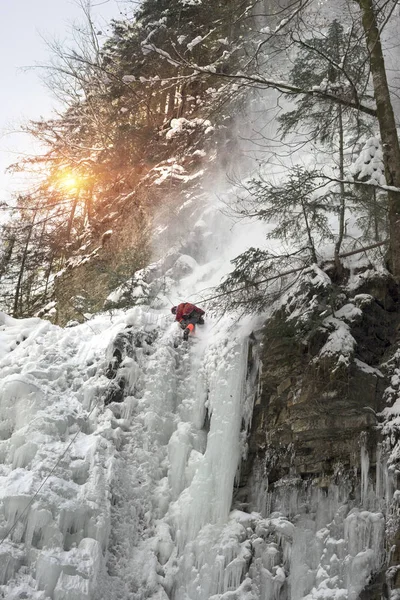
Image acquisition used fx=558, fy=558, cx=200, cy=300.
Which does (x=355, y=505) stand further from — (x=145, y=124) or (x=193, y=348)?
(x=145, y=124)

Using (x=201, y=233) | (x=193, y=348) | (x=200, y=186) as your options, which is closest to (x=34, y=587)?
(x=193, y=348)

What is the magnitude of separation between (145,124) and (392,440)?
12.9 meters

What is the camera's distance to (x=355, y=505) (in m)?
6.51

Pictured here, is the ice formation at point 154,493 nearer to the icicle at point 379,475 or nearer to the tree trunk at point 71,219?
the icicle at point 379,475

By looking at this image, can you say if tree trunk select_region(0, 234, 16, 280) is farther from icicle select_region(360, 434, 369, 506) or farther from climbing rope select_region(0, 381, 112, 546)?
icicle select_region(360, 434, 369, 506)

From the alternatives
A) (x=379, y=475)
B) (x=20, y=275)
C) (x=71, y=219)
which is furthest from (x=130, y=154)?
(x=379, y=475)

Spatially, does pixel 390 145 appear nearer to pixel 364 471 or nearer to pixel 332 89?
pixel 332 89

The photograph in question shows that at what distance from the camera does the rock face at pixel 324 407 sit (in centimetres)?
670

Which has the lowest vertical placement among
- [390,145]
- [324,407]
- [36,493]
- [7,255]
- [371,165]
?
[36,493]

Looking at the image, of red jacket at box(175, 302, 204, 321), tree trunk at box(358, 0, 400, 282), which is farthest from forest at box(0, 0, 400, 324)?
tree trunk at box(358, 0, 400, 282)

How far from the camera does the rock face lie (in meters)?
6.70

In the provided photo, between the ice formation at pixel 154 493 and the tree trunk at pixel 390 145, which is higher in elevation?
the tree trunk at pixel 390 145

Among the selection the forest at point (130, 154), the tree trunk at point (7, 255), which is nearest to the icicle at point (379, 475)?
the forest at point (130, 154)

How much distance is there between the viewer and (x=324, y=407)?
23.0 ft
